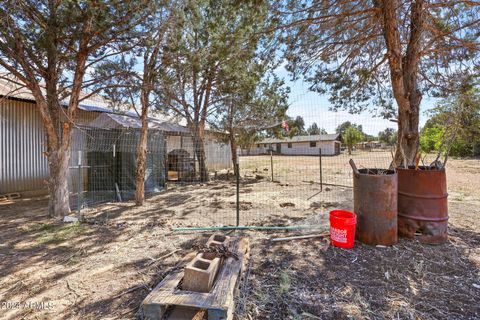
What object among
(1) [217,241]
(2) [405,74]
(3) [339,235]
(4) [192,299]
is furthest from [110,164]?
(2) [405,74]

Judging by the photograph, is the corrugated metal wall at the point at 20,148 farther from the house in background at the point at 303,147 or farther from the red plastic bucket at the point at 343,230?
the house in background at the point at 303,147

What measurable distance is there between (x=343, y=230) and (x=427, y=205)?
125 cm

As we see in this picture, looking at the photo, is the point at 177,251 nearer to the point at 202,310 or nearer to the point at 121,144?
the point at 202,310

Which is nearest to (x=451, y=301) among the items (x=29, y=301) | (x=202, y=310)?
(x=202, y=310)

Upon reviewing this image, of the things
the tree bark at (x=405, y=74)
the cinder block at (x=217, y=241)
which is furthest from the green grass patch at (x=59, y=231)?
the tree bark at (x=405, y=74)

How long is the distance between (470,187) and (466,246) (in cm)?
601

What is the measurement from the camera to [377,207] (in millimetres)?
3186

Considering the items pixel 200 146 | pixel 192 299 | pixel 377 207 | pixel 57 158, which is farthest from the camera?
pixel 200 146

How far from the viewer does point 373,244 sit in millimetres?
3279

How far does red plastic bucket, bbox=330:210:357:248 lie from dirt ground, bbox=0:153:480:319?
0.34 ft

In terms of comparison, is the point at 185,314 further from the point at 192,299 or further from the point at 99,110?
the point at 99,110

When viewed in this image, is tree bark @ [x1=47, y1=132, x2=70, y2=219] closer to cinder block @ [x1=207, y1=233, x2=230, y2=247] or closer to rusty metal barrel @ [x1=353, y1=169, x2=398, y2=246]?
cinder block @ [x1=207, y1=233, x2=230, y2=247]

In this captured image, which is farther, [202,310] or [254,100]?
[254,100]

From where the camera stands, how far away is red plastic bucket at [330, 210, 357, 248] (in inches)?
125
